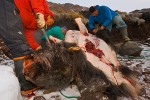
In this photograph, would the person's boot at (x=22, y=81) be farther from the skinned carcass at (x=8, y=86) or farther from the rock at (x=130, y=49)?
the rock at (x=130, y=49)

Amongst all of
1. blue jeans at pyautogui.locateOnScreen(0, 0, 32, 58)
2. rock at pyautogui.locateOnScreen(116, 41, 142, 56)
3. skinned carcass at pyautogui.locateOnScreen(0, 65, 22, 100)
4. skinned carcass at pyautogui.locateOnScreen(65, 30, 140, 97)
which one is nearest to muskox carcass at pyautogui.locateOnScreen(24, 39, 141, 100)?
skinned carcass at pyautogui.locateOnScreen(65, 30, 140, 97)

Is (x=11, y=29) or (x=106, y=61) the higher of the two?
(x=11, y=29)

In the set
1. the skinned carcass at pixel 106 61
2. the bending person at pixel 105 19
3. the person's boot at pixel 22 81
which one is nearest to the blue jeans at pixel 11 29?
the person's boot at pixel 22 81

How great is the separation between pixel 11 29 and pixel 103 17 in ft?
15.2

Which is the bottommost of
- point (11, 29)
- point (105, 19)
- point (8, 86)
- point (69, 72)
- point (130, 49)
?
point (130, 49)

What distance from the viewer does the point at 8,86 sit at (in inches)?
137

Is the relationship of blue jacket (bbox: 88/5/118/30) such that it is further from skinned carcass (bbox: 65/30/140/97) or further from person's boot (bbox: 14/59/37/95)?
person's boot (bbox: 14/59/37/95)

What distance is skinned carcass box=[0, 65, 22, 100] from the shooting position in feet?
11.1

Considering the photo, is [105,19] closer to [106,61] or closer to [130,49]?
[130,49]

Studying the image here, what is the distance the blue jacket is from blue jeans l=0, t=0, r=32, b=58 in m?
4.23

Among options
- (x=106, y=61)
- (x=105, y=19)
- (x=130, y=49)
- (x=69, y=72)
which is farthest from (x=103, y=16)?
(x=69, y=72)

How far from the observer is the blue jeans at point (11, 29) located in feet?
13.6

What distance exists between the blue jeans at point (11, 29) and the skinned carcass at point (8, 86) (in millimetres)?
478

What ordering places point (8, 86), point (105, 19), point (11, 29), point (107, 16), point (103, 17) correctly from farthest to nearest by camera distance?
point (103, 17) < point (105, 19) < point (107, 16) < point (11, 29) < point (8, 86)
